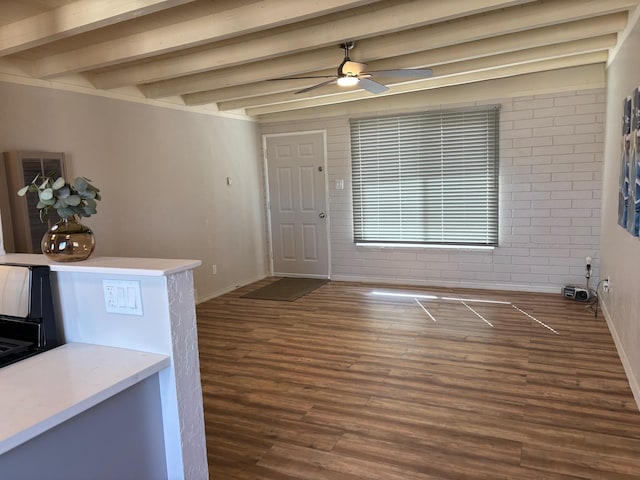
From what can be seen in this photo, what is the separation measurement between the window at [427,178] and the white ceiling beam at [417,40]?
2.12 m

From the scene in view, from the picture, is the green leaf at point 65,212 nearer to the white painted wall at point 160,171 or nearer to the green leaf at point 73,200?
the green leaf at point 73,200

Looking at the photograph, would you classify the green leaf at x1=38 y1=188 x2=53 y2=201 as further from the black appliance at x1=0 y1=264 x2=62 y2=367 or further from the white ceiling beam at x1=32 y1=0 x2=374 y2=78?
the white ceiling beam at x1=32 y1=0 x2=374 y2=78

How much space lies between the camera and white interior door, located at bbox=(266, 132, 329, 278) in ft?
21.6

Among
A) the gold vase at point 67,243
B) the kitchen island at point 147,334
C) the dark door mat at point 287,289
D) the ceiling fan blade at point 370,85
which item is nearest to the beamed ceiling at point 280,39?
the ceiling fan blade at point 370,85

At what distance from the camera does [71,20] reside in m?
2.84

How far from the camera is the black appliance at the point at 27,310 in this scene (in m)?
1.66

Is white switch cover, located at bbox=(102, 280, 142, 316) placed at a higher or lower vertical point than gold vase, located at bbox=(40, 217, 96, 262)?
lower

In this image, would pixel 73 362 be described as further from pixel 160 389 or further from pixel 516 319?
pixel 516 319

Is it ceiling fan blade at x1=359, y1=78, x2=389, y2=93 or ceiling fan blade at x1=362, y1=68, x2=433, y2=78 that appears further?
ceiling fan blade at x1=359, y1=78, x2=389, y2=93

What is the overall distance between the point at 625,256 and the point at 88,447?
3.70 meters

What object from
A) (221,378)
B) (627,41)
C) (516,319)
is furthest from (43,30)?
(516,319)

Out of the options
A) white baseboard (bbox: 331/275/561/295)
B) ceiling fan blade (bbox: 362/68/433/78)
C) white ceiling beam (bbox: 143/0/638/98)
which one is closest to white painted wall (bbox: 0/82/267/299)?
white ceiling beam (bbox: 143/0/638/98)

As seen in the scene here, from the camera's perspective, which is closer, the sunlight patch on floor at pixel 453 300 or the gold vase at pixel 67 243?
the gold vase at pixel 67 243

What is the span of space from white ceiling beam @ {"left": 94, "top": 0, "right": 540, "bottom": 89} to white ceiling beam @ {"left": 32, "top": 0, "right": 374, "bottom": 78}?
0.50m
